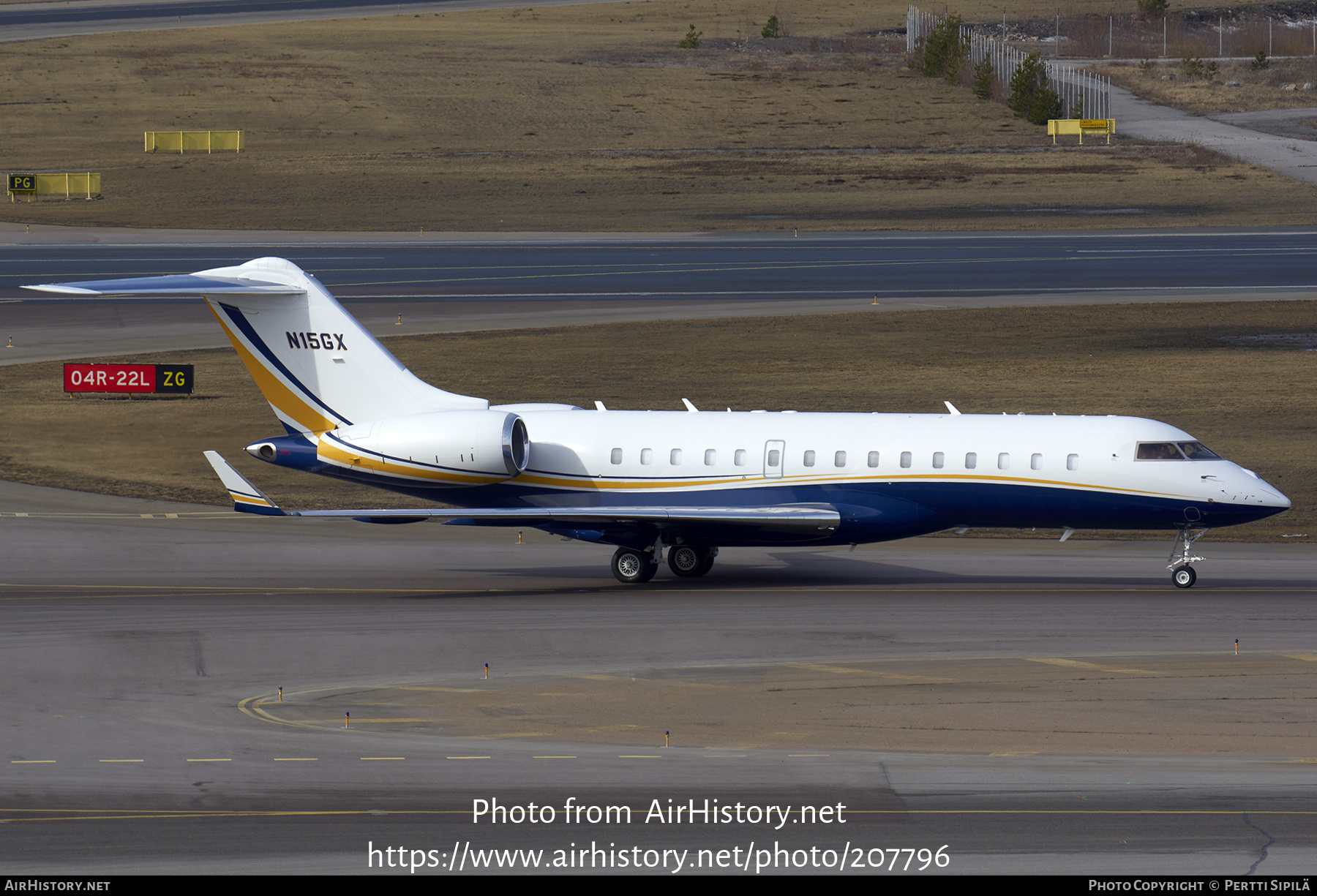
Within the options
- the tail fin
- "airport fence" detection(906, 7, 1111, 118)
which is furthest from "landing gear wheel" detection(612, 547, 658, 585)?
"airport fence" detection(906, 7, 1111, 118)

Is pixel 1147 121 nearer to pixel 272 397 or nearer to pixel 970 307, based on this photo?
pixel 970 307

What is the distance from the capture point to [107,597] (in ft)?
92.5

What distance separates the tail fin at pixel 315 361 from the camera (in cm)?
3134

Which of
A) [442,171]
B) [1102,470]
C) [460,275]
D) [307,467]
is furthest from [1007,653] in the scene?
[442,171]

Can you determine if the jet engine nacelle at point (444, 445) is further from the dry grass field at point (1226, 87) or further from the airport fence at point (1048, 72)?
the dry grass field at point (1226, 87)

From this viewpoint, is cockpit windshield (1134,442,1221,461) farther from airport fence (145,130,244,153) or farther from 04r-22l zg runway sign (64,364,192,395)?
airport fence (145,130,244,153)

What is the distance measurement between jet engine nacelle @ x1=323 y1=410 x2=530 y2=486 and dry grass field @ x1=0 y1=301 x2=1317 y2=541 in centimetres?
739

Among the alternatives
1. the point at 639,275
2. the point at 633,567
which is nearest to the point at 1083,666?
the point at 633,567

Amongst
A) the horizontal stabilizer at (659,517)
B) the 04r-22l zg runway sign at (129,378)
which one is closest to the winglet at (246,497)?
the horizontal stabilizer at (659,517)

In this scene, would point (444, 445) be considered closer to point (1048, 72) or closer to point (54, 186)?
point (54, 186)

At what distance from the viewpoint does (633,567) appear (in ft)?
99.1

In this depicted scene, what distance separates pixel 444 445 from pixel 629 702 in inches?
368

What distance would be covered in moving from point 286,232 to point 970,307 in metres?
35.5

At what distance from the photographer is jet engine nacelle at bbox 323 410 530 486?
29.5 meters
